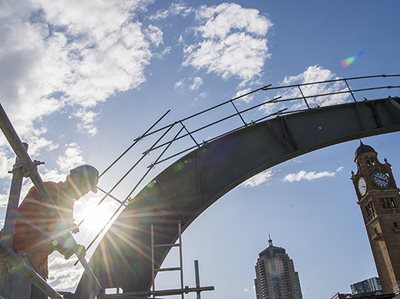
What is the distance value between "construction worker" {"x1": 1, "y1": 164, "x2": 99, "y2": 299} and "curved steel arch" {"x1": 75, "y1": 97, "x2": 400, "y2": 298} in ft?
12.4

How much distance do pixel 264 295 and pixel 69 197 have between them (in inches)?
6461

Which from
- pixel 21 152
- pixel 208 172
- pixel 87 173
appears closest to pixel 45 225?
pixel 87 173

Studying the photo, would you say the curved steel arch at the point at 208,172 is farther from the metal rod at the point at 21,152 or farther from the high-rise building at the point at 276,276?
the high-rise building at the point at 276,276

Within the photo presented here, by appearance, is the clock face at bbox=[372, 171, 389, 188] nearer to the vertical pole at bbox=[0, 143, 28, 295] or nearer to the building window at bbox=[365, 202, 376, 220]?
the building window at bbox=[365, 202, 376, 220]

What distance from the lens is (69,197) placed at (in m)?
Result: 3.93

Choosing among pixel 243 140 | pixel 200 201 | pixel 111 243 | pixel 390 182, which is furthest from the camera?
pixel 390 182

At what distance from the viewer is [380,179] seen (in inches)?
3270

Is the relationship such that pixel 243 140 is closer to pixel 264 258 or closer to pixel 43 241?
pixel 43 241

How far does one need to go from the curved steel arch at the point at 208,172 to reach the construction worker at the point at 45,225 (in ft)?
12.4

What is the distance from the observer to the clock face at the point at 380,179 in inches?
3231

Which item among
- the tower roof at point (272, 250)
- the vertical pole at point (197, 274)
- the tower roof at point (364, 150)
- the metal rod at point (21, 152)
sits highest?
the tower roof at point (272, 250)

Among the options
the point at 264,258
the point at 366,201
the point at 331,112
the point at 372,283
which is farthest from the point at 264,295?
the point at 331,112

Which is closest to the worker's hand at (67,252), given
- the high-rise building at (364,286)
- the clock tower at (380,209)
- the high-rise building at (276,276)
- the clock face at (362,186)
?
the clock tower at (380,209)

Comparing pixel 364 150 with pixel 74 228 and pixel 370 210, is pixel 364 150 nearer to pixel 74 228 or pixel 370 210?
pixel 370 210
